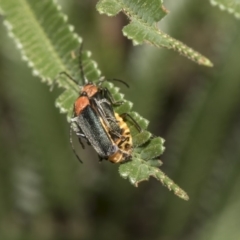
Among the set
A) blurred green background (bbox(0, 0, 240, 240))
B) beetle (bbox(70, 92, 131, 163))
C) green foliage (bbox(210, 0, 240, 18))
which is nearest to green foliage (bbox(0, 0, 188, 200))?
beetle (bbox(70, 92, 131, 163))

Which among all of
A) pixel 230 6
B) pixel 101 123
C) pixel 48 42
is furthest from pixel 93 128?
pixel 230 6

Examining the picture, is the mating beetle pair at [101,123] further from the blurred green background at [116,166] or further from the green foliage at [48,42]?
the blurred green background at [116,166]

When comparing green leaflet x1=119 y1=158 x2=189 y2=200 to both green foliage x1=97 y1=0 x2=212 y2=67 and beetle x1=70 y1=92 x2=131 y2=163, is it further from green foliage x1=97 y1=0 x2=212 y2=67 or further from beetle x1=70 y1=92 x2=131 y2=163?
green foliage x1=97 y1=0 x2=212 y2=67

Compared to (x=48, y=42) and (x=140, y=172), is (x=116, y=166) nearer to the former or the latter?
(x=48, y=42)

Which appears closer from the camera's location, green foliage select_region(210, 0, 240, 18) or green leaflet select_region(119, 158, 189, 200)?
green leaflet select_region(119, 158, 189, 200)

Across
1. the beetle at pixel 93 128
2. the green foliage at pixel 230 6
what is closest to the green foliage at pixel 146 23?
the green foliage at pixel 230 6

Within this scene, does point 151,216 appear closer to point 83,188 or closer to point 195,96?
point 83,188
